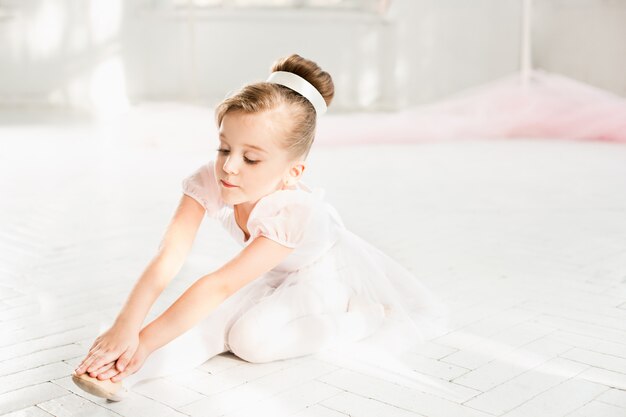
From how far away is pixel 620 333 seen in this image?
87.8 inches

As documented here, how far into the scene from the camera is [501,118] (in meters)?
6.41

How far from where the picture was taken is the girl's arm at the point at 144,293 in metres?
1.79

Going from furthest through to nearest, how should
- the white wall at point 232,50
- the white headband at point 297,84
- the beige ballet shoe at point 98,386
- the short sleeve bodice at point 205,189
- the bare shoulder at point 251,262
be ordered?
the white wall at point 232,50 → the short sleeve bodice at point 205,189 → the white headband at point 297,84 → the bare shoulder at point 251,262 → the beige ballet shoe at point 98,386

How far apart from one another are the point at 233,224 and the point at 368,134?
4149 millimetres

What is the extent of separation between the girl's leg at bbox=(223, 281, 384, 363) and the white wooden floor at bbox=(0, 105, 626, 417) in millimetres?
52

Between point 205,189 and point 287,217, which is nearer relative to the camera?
point 287,217

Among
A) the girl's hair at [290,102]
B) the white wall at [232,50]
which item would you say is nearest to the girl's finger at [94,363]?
the girl's hair at [290,102]

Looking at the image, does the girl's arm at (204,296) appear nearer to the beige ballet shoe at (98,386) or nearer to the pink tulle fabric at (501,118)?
the beige ballet shoe at (98,386)

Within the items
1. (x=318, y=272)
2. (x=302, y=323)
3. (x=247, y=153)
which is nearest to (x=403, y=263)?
(x=318, y=272)

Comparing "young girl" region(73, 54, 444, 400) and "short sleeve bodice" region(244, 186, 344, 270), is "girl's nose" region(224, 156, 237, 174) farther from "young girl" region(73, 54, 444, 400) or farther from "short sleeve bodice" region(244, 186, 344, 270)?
"short sleeve bodice" region(244, 186, 344, 270)

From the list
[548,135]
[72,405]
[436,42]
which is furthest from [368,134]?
[72,405]

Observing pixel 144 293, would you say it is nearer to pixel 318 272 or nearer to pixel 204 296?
pixel 204 296

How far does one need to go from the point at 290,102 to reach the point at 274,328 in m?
0.53

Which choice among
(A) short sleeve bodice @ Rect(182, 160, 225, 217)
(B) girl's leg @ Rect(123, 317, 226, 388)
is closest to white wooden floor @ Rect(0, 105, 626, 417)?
(B) girl's leg @ Rect(123, 317, 226, 388)
